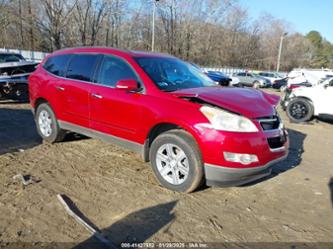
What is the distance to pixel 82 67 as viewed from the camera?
18.0 ft

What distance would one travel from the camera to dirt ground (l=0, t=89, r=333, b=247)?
3301 mm

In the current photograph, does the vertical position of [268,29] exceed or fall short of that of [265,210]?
it exceeds it

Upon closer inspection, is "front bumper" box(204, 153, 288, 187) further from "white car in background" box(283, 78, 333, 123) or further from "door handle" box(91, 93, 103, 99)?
"white car in background" box(283, 78, 333, 123)

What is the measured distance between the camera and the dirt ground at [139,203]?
3.30 metres

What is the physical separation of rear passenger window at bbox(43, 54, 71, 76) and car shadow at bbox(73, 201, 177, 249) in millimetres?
3282

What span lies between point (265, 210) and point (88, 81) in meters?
3.29

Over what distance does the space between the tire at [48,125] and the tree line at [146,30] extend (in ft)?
86.9

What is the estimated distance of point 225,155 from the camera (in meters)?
3.80

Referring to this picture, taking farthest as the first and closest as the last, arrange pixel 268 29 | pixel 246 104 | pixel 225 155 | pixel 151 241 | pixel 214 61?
1. pixel 268 29
2. pixel 214 61
3. pixel 246 104
4. pixel 225 155
5. pixel 151 241

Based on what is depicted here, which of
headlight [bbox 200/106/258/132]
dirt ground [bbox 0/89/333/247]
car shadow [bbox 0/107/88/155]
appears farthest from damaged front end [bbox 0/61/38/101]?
headlight [bbox 200/106/258/132]

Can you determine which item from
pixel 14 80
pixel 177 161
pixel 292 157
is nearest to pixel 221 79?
pixel 292 157

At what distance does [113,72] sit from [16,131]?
3.25 metres

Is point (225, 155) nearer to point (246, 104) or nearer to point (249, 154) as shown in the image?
point (249, 154)

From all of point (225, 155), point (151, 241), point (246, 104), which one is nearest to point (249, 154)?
point (225, 155)
